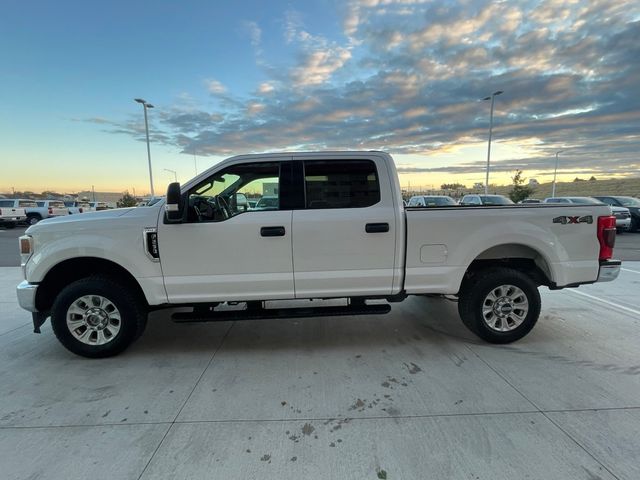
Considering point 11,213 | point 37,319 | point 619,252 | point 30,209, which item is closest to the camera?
point 37,319

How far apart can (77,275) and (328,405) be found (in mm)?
2988

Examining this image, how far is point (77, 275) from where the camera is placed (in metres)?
3.98

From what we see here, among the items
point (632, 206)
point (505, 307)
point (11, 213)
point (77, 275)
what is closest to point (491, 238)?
point (505, 307)

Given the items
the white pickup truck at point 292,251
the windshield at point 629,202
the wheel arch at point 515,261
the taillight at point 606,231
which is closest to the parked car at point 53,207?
the white pickup truck at point 292,251

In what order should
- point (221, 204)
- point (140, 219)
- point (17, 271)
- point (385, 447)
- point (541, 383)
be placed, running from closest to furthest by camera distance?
1. point (385, 447)
2. point (541, 383)
3. point (140, 219)
4. point (221, 204)
5. point (17, 271)

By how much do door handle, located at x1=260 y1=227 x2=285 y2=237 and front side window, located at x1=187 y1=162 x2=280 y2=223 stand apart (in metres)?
0.24

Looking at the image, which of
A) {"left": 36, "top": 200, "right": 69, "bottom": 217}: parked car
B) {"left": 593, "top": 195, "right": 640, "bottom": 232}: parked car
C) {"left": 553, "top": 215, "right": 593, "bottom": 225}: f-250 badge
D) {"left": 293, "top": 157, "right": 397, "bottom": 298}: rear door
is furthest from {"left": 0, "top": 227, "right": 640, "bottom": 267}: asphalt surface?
{"left": 36, "top": 200, "right": 69, "bottom": 217}: parked car

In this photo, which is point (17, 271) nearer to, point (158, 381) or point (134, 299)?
point (134, 299)

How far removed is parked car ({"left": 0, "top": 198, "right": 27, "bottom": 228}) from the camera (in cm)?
2173

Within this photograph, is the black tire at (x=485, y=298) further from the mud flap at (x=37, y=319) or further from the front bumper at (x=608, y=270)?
the mud flap at (x=37, y=319)

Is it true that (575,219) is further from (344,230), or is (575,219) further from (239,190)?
(239,190)

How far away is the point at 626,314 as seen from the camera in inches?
199

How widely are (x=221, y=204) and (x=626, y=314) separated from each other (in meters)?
5.46

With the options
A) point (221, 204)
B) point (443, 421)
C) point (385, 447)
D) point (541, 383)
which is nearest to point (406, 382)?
point (443, 421)
